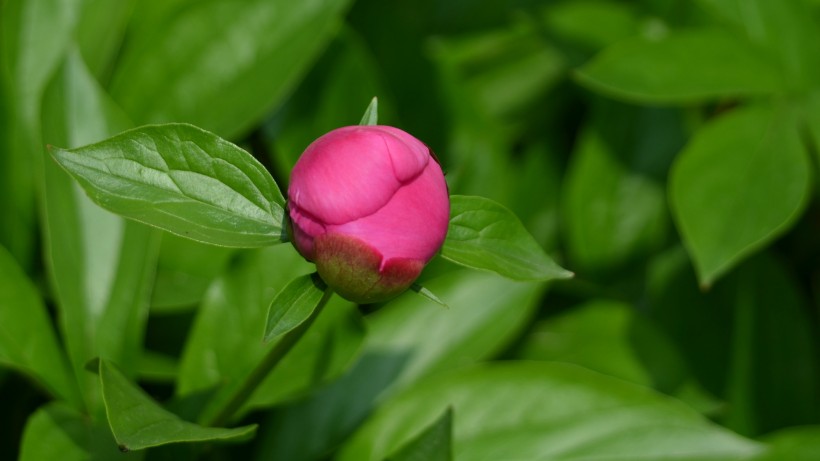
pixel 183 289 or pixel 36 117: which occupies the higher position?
pixel 36 117

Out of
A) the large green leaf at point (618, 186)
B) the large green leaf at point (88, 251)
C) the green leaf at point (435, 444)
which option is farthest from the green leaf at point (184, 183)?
the large green leaf at point (618, 186)

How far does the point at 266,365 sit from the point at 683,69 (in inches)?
31.3

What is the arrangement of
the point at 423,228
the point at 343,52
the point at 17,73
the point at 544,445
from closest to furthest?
the point at 423,228, the point at 544,445, the point at 17,73, the point at 343,52

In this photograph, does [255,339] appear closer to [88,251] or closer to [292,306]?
[88,251]

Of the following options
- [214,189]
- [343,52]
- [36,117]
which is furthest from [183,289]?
[214,189]

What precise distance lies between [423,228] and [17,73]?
0.74 metres

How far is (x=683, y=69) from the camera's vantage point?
52.0 inches

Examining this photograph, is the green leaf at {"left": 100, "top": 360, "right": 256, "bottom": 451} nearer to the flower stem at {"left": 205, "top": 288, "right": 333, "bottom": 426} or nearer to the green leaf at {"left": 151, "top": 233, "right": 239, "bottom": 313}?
the flower stem at {"left": 205, "top": 288, "right": 333, "bottom": 426}

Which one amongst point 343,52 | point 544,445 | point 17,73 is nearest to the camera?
point 544,445

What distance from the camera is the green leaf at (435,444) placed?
0.81 m

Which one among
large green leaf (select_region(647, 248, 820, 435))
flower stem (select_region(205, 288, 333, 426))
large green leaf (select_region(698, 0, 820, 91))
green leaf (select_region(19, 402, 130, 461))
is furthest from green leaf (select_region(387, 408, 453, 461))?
large green leaf (select_region(698, 0, 820, 91))

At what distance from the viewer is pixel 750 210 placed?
120 centimetres

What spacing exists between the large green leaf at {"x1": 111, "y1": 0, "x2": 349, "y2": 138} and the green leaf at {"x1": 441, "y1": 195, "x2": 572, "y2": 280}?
1.73 feet

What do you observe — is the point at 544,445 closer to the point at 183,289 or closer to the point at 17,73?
the point at 183,289
